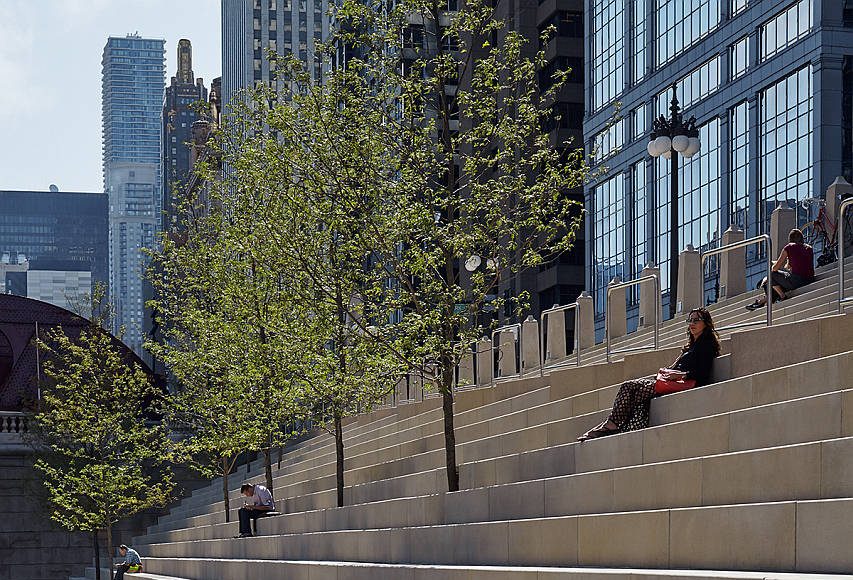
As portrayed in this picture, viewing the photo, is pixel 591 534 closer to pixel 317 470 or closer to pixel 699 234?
pixel 317 470

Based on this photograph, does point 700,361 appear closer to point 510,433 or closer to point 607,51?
point 510,433

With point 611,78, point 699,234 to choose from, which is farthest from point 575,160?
point 611,78

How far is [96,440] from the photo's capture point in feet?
141

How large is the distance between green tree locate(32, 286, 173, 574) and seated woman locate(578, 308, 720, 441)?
28.6 m

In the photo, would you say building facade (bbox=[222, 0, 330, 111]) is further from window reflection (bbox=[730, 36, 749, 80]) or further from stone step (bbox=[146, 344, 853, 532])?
stone step (bbox=[146, 344, 853, 532])

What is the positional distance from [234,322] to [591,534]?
1908cm

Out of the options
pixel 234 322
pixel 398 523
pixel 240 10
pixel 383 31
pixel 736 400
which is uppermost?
pixel 240 10

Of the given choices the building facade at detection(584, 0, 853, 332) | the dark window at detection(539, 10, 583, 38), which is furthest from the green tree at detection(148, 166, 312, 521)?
the dark window at detection(539, 10, 583, 38)

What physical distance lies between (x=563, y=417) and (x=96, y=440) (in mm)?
27657

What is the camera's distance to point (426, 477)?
19.6 m

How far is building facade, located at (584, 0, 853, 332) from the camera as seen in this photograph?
50844mm

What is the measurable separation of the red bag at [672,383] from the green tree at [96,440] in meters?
28.8

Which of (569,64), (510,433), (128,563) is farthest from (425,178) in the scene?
(569,64)

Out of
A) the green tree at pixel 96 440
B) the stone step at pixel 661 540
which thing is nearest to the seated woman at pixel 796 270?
the stone step at pixel 661 540
